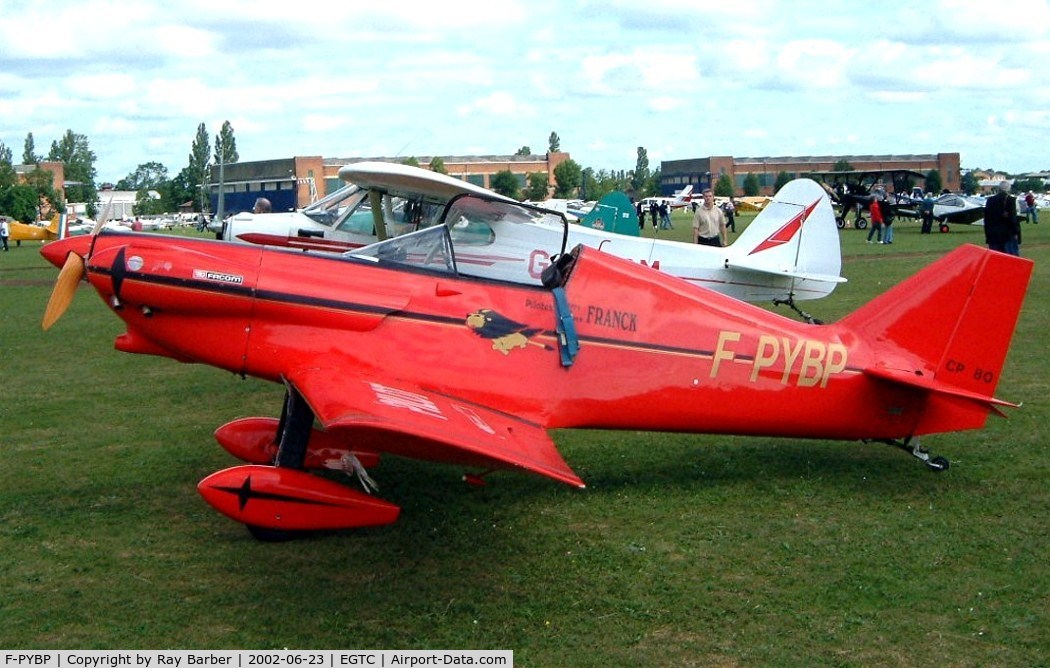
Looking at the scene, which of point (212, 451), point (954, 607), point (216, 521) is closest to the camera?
point (954, 607)

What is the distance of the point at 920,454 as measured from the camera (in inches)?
269

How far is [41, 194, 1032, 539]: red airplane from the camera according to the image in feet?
19.4

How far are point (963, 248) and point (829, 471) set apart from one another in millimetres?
1738

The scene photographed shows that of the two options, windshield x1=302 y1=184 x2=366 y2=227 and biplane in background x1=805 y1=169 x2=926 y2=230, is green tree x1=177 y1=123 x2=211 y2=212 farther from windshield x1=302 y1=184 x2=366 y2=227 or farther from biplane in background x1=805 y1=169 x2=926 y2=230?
windshield x1=302 y1=184 x2=366 y2=227

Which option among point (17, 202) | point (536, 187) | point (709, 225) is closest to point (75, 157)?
point (17, 202)

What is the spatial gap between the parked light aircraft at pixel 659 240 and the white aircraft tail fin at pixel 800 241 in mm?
13

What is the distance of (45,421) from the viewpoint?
8844 mm

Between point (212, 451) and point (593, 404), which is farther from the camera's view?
point (212, 451)

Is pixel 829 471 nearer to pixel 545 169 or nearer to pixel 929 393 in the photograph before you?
pixel 929 393

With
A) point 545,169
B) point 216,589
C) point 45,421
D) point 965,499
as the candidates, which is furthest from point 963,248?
point 545,169

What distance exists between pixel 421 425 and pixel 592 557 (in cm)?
140

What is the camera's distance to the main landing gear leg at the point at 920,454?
6797 millimetres

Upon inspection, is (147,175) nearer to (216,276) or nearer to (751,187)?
(751,187)

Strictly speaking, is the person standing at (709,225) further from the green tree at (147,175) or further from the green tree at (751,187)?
the green tree at (147,175)
